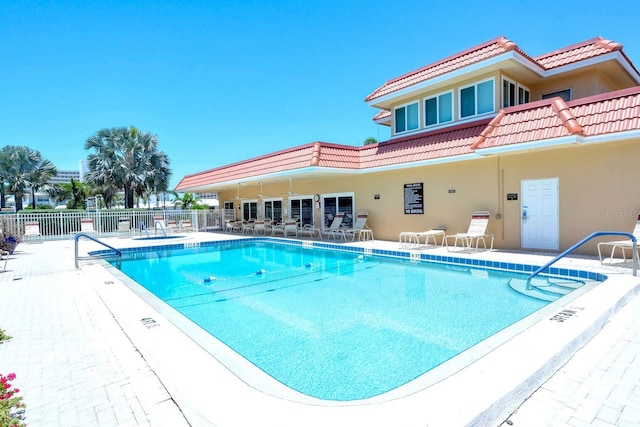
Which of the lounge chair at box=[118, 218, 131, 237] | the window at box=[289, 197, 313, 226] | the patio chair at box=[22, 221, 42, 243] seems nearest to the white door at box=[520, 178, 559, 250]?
the window at box=[289, 197, 313, 226]

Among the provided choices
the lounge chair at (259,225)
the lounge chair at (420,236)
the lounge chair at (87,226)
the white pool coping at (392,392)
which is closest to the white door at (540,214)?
the lounge chair at (420,236)

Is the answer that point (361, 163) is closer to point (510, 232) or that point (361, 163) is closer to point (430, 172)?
point (430, 172)

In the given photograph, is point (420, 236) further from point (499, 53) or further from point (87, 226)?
point (87, 226)

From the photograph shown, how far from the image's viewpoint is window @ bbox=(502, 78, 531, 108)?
11.9 meters

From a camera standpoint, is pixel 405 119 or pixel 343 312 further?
pixel 405 119

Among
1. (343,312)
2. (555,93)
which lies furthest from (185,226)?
(555,93)

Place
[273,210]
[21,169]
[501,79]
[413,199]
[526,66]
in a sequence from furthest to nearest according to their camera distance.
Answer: [21,169] < [273,210] < [413,199] < [501,79] < [526,66]

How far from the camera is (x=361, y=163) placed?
14.5 meters

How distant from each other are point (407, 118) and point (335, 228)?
5.52 m

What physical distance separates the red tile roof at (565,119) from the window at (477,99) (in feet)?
5.41

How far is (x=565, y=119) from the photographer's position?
8602mm

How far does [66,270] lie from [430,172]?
1148cm

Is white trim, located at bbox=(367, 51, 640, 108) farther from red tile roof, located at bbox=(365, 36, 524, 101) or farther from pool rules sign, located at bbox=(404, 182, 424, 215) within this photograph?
pool rules sign, located at bbox=(404, 182, 424, 215)

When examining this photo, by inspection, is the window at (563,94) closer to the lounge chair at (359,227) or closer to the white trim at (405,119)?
the white trim at (405,119)
